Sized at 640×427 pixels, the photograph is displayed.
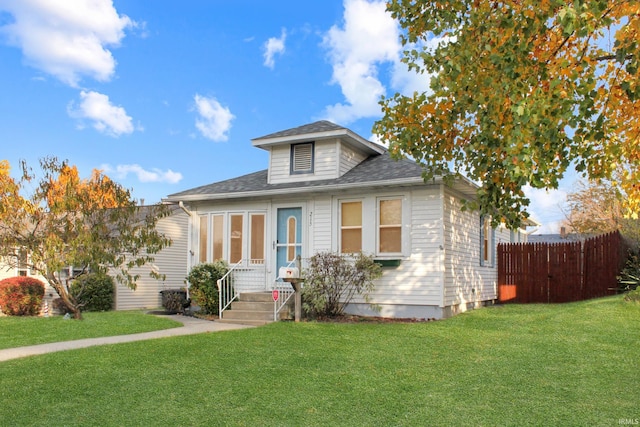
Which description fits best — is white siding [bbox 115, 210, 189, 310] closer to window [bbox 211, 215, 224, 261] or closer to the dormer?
window [bbox 211, 215, 224, 261]

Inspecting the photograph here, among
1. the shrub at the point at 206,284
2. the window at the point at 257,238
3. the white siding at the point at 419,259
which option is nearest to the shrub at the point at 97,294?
the shrub at the point at 206,284

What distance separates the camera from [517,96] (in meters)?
6.35

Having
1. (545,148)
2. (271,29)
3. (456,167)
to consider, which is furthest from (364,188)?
(545,148)

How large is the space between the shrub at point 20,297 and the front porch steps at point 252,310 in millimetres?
10636

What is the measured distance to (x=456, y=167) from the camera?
992 cm

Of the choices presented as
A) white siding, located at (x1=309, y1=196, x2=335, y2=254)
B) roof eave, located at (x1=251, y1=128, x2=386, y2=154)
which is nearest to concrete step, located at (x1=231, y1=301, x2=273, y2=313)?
white siding, located at (x1=309, y1=196, x2=335, y2=254)

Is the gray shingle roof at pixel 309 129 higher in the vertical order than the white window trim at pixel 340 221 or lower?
higher

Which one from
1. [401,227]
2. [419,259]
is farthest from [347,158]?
[419,259]

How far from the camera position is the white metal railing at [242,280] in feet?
46.4

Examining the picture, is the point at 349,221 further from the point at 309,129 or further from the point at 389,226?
the point at 309,129

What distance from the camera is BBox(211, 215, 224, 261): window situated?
49.7 feet

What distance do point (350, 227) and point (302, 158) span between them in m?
2.65

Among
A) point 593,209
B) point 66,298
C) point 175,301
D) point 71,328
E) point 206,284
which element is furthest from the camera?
point 593,209

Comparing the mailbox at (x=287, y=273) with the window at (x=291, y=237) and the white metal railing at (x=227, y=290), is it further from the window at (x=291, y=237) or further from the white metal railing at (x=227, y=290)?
the white metal railing at (x=227, y=290)
